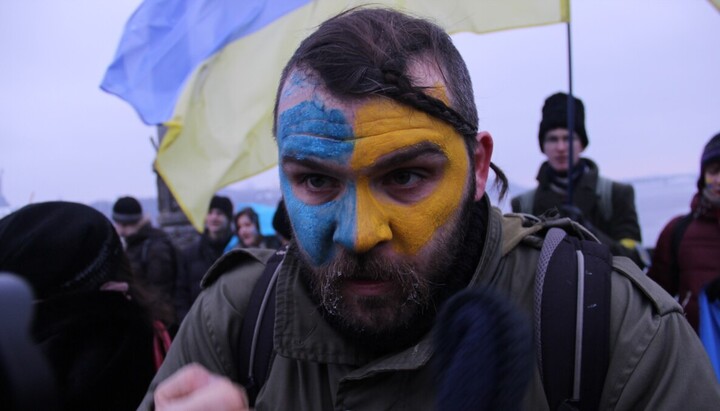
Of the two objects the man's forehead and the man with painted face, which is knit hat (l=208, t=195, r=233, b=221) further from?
the man's forehead

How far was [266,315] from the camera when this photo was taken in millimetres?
1643

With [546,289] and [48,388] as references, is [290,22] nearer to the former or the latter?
[546,289]

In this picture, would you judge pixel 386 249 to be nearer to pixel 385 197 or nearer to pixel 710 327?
pixel 385 197

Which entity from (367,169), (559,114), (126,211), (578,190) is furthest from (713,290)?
(126,211)

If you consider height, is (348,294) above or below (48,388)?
below

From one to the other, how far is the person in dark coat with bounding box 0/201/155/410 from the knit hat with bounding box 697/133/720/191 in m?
2.84

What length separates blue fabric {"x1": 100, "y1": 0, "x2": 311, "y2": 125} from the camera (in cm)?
362

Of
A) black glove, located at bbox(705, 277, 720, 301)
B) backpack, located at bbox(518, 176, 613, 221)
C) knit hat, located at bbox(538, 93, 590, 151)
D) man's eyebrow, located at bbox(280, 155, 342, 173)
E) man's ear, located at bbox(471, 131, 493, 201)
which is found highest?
man's eyebrow, located at bbox(280, 155, 342, 173)

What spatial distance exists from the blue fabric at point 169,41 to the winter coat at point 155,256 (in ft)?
5.82

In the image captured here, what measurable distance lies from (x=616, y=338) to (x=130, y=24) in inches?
135

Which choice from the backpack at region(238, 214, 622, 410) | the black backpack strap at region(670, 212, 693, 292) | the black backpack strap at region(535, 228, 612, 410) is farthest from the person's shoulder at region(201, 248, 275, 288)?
the black backpack strap at region(670, 212, 693, 292)

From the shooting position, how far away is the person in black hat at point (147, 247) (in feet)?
16.9

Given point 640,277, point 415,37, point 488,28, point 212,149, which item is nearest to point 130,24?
point 212,149

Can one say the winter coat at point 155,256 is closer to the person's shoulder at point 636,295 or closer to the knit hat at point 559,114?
the knit hat at point 559,114
